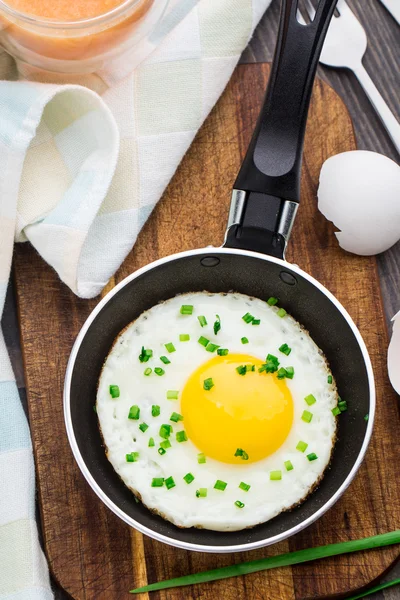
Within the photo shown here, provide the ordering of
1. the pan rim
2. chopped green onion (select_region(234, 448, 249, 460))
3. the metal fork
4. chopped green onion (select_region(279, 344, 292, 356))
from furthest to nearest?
the metal fork, chopped green onion (select_region(279, 344, 292, 356)), chopped green onion (select_region(234, 448, 249, 460)), the pan rim

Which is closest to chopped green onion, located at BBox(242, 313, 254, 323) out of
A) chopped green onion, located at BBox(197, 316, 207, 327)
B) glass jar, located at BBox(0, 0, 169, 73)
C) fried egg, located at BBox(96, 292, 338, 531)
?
fried egg, located at BBox(96, 292, 338, 531)

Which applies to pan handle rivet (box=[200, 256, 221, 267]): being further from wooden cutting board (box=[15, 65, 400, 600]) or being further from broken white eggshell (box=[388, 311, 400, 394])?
broken white eggshell (box=[388, 311, 400, 394])

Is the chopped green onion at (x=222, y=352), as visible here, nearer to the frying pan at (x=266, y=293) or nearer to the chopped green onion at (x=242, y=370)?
the chopped green onion at (x=242, y=370)

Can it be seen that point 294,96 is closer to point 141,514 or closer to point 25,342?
point 25,342

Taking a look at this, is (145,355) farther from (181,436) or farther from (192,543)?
(192,543)

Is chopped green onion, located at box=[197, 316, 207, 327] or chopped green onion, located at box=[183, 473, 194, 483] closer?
chopped green onion, located at box=[183, 473, 194, 483]

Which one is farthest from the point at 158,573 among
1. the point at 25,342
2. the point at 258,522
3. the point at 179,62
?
the point at 179,62

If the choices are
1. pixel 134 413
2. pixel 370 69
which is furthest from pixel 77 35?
pixel 134 413
